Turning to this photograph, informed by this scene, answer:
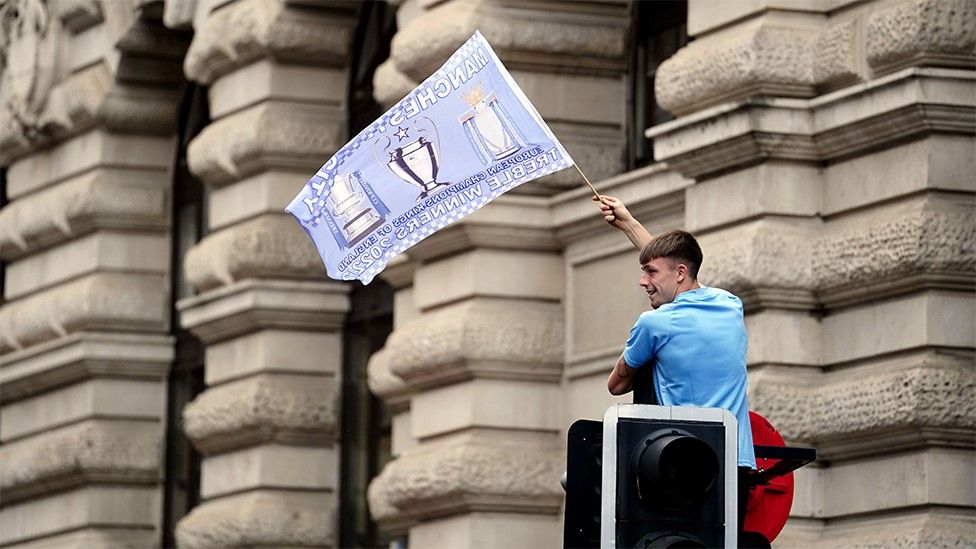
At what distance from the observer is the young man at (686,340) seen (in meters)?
9.39

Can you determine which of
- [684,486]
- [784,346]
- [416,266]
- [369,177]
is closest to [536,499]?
[416,266]

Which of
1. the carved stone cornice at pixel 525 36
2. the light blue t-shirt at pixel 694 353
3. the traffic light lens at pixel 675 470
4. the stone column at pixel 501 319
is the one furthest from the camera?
the carved stone cornice at pixel 525 36

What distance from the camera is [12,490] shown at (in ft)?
74.0

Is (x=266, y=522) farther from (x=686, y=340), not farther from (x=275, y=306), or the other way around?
(x=686, y=340)

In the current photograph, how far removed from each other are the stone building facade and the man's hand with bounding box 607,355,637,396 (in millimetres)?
3489

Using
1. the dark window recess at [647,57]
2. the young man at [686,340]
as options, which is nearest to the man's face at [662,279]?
the young man at [686,340]

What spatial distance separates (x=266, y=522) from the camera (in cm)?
1870

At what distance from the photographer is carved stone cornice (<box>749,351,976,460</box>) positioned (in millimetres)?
12789

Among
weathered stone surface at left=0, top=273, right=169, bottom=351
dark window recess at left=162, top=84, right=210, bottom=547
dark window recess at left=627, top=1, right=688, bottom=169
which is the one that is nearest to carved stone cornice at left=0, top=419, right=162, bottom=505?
dark window recess at left=162, top=84, right=210, bottom=547

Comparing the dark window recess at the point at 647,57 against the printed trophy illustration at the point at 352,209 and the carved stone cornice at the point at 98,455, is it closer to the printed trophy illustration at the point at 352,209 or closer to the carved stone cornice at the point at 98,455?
the printed trophy illustration at the point at 352,209

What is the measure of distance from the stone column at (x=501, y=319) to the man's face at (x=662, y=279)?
6.43 m

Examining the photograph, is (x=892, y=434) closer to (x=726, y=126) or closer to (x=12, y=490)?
(x=726, y=126)

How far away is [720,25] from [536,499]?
3.22 metres

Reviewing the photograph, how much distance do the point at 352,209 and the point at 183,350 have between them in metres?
11.0
